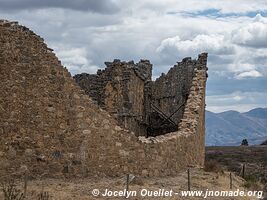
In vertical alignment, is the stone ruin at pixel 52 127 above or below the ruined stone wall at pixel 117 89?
below

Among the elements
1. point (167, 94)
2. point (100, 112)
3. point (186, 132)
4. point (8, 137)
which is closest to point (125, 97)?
point (167, 94)

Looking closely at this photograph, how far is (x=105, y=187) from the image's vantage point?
15.4m

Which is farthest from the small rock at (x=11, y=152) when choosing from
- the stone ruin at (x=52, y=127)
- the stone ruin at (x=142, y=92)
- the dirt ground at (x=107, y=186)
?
the stone ruin at (x=142, y=92)

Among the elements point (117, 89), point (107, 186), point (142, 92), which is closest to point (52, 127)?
point (107, 186)

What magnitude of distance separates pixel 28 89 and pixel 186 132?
7.37 meters

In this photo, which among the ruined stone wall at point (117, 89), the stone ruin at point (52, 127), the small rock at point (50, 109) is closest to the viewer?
the stone ruin at point (52, 127)

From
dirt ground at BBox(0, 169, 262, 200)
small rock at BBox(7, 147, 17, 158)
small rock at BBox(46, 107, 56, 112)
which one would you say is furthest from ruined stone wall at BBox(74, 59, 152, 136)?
small rock at BBox(7, 147, 17, 158)

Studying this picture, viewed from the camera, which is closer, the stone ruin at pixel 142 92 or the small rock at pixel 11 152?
the small rock at pixel 11 152

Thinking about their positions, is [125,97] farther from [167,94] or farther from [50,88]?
[50,88]

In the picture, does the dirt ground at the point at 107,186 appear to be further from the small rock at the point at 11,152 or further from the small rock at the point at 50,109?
the small rock at the point at 50,109

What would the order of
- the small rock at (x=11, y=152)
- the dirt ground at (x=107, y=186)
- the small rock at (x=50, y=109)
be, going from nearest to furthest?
the dirt ground at (x=107, y=186) < the small rock at (x=11, y=152) < the small rock at (x=50, y=109)

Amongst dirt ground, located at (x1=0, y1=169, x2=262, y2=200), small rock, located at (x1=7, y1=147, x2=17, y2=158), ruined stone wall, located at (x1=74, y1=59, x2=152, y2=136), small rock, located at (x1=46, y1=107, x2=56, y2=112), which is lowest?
dirt ground, located at (x1=0, y1=169, x2=262, y2=200)

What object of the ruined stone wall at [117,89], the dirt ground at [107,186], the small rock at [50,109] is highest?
the ruined stone wall at [117,89]

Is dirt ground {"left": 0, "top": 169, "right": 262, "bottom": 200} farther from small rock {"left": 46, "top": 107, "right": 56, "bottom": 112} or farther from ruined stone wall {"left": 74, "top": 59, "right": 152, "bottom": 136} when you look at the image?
ruined stone wall {"left": 74, "top": 59, "right": 152, "bottom": 136}
